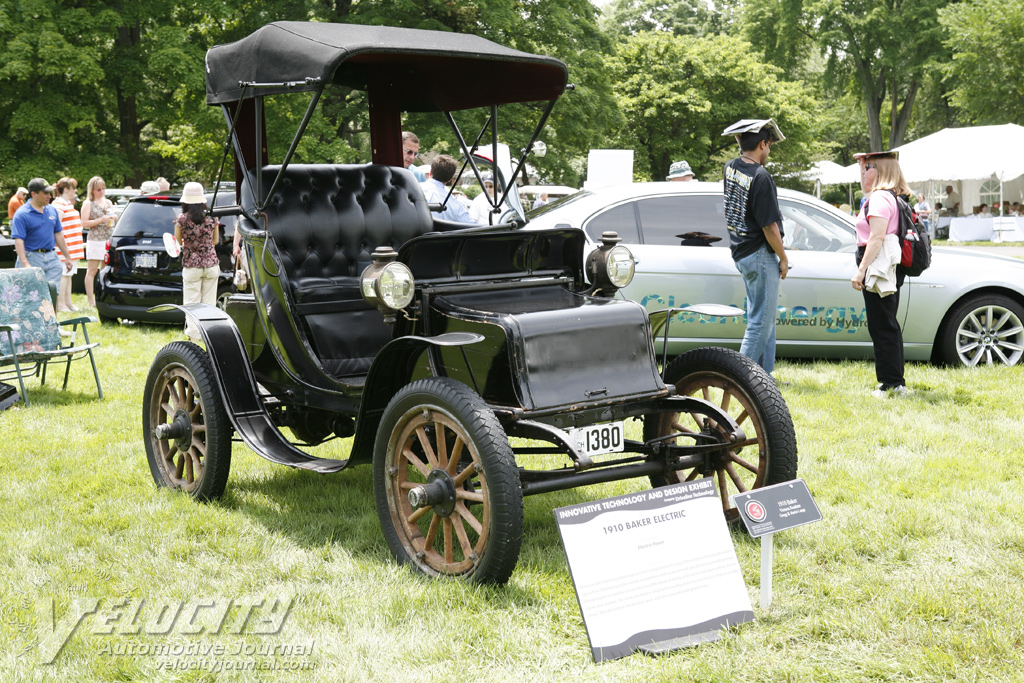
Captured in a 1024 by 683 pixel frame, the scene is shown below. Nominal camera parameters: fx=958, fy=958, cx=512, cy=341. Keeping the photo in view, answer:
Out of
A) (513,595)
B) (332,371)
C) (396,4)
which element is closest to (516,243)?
(332,371)

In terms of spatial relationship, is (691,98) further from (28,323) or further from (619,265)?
(619,265)

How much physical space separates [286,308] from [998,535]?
3517mm

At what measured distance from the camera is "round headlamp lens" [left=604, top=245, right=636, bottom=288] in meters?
4.56

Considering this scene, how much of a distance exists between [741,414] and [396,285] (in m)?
1.62

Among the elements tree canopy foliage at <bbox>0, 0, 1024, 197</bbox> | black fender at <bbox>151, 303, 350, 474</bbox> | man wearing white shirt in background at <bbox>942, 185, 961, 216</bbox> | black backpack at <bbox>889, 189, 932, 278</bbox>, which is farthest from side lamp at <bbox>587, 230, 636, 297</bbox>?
man wearing white shirt in background at <bbox>942, 185, 961, 216</bbox>

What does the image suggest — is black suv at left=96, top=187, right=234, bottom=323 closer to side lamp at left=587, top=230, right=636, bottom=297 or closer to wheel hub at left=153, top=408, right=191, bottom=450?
wheel hub at left=153, top=408, right=191, bottom=450

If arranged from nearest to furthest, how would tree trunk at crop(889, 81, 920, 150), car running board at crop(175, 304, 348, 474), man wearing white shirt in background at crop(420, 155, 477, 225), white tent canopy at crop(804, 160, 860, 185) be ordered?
car running board at crop(175, 304, 348, 474)
man wearing white shirt in background at crop(420, 155, 477, 225)
white tent canopy at crop(804, 160, 860, 185)
tree trunk at crop(889, 81, 920, 150)

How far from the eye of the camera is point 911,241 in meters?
7.36

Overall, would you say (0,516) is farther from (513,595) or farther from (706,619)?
(706,619)

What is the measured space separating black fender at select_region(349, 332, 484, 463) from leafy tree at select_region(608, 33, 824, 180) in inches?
1413

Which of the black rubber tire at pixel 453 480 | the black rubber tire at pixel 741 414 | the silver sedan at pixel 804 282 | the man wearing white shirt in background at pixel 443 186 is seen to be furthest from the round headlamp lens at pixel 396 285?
the silver sedan at pixel 804 282

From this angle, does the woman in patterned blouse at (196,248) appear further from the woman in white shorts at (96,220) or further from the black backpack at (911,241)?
the black backpack at (911,241)

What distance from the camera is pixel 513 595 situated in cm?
369

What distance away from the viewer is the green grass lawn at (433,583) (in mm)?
3209
